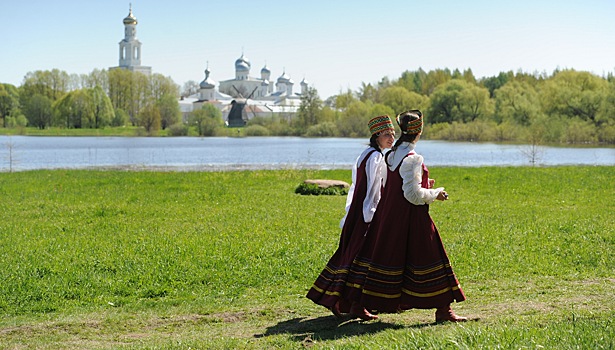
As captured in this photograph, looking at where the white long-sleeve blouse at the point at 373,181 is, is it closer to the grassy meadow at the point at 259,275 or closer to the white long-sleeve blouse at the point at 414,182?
the white long-sleeve blouse at the point at 414,182

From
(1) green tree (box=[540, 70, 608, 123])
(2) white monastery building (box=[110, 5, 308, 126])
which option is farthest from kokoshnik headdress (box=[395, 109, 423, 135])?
(2) white monastery building (box=[110, 5, 308, 126])

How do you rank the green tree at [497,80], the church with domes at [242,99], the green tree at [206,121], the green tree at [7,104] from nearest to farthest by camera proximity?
the green tree at [206,121], the green tree at [7,104], the green tree at [497,80], the church with domes at [242,99]

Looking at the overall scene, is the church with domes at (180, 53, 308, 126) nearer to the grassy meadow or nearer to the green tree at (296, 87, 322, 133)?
the green tree at (296, 87, 322, 133)

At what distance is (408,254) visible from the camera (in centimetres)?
655

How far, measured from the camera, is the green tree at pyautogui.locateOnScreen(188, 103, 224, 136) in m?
96.4

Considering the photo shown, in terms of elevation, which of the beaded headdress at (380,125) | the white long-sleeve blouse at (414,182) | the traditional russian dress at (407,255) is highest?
the beaded headdress at (380,125)

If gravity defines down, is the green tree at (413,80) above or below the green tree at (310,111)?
above

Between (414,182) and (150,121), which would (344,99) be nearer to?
(150,121)

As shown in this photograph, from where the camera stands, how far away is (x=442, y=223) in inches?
524

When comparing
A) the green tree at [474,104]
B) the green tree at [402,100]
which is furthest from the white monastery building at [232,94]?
the green tree at [474,104]

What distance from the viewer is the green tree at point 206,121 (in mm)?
96438

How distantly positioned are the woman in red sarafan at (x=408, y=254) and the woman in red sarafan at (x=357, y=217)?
0.23 meters

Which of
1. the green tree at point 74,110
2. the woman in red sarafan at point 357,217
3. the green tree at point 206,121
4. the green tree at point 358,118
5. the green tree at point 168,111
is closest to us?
the woman in red sarafan at point 357,217

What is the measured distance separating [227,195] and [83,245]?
8171 millimetres
